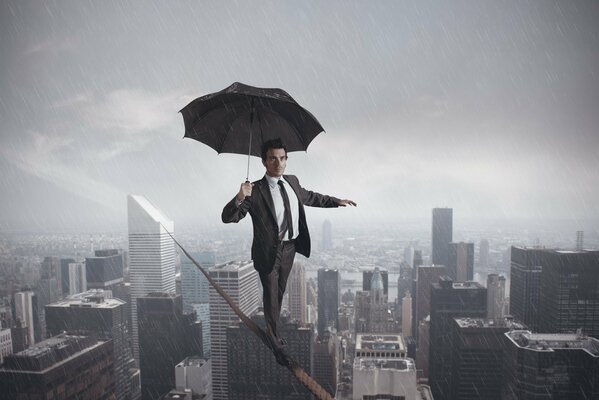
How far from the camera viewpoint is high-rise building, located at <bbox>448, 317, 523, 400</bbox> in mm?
16344

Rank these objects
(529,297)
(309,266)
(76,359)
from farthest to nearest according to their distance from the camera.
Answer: (309,266) < (529,297) < (76,359)

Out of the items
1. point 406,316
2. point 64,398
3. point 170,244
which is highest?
point 170,244

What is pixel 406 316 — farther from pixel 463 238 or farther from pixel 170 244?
pixel 170 244

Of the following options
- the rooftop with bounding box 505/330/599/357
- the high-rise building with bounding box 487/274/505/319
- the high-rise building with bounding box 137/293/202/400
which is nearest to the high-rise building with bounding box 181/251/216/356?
the high-rise building with bounding box 137/293/202/400

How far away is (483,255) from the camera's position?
93.9 ft

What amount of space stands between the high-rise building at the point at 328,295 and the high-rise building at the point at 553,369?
13.3 metres

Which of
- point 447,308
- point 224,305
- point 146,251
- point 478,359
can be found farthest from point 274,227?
point 146,251

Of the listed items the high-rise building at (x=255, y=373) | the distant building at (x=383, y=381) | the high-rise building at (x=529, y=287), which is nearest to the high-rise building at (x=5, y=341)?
the high-rise building at (x=255, y=373)

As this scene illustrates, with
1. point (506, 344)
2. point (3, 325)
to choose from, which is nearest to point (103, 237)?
point (3, 325)

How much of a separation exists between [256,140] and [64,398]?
48.4 ft

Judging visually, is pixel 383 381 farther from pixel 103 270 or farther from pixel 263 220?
pixel 103 270

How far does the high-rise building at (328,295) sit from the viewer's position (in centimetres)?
2503

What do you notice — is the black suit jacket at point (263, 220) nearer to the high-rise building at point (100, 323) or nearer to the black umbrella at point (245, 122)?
the black umbrella at point (245, 122)

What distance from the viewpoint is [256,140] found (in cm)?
200
